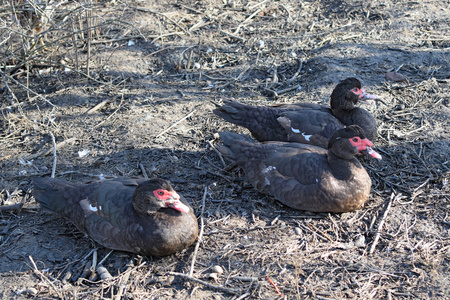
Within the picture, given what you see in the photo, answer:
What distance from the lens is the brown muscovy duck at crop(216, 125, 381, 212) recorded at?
Answer: 15.3ft

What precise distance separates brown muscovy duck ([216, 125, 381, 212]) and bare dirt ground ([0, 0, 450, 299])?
175 millimetres

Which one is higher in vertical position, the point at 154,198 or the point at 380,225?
the point at 154,198

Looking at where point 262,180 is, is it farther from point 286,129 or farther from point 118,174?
point 118,174

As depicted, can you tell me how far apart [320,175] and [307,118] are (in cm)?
103

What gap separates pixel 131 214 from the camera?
433 cm

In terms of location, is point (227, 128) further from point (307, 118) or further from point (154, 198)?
point (154, 198)

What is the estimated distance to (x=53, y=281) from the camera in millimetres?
4105

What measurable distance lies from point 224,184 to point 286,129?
1042 mm

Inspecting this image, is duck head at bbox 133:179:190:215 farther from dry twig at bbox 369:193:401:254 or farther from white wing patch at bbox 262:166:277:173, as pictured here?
dry twig at bbox 369:193:401:254

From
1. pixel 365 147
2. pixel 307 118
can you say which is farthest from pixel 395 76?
pixel 365 147

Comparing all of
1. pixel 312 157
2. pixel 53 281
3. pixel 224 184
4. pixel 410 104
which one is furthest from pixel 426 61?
pixel 53 281

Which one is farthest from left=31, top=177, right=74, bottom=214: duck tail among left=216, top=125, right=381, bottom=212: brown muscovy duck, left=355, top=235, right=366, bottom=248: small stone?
left=355, top=235, right=366, bottom=248: small stone

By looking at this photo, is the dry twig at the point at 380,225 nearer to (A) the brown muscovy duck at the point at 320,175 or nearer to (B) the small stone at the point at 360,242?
(B) the small stone at the point at 360,242

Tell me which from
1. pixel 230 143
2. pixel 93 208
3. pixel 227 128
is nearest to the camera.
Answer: pixel 93 208
